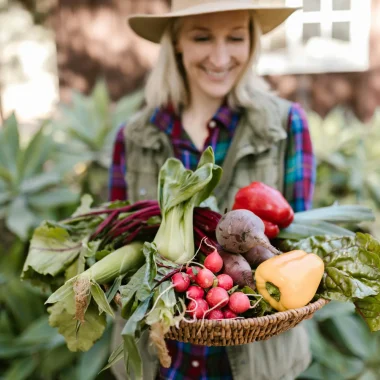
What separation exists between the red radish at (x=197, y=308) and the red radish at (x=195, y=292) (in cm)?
1

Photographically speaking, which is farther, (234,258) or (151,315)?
(234,258)

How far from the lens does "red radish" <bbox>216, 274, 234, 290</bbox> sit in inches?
44.8

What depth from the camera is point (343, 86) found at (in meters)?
4.44

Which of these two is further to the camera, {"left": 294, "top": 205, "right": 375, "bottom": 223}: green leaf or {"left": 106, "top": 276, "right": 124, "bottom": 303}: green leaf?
{"left": 294, "top": 205, "right": 375, "bottom": 223}: green leaf

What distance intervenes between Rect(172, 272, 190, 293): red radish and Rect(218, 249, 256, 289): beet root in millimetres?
102

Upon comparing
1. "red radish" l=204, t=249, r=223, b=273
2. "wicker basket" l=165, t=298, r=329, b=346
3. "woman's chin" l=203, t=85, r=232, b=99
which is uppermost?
"woman's chin" l=203, t=85, r=232, b=99

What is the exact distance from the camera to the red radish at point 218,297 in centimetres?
110

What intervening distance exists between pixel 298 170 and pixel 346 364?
149 cm

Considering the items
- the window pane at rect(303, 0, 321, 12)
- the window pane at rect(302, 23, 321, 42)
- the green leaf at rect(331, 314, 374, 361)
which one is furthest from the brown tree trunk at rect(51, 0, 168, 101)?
the green leaf at rect(331, 314, 374, 361)

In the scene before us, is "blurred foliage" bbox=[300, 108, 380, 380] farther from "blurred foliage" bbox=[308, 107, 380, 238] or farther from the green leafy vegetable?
the green leafy vegetable

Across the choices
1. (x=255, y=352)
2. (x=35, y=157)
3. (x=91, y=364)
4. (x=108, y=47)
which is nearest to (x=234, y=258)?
(x=255, y=352)

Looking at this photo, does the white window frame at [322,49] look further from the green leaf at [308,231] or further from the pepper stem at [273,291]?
the pepper stem at [273,291]

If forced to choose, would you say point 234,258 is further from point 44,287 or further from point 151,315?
point 44,287

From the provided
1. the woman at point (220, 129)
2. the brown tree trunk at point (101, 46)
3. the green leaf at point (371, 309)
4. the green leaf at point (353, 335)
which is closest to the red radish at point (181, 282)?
the green leaf at point (371, 309)
